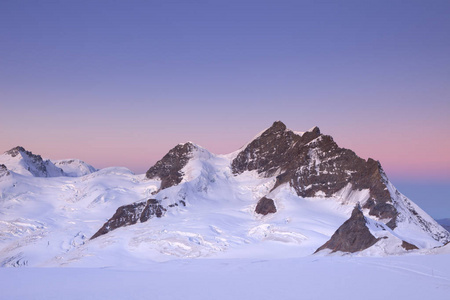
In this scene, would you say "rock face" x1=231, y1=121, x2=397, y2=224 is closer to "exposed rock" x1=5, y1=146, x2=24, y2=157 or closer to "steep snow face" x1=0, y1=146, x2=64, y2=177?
"steep snow face" x1=0, y1=146, x2=64, y2=177

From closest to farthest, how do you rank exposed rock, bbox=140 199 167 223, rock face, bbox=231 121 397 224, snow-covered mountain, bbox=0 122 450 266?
snow-covered mountain, bbox=0 122 450 266, rock face, bbox=231 121 397 224, exposed rock, bbox=140 199 167 223

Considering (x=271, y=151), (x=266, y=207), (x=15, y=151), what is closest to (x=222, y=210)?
(x=266, y=207)

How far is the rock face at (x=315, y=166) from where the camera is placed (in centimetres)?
8566

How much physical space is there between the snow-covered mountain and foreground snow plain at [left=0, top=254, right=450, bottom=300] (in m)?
10.3

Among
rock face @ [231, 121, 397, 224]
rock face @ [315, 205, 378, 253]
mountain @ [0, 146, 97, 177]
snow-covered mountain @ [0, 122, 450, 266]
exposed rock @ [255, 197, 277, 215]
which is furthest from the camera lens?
mountain @ [0, 146, 97, 177]

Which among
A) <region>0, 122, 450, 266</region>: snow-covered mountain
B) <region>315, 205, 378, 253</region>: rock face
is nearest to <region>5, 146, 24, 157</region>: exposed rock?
<region>0, 122, 450, 266</region>: snow-covered mountain

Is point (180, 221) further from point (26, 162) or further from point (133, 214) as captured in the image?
point (26, 162)

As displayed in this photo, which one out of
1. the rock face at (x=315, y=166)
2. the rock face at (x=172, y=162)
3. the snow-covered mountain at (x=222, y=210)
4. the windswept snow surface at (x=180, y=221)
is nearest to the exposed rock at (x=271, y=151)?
the rock face at (x=315, y=166)

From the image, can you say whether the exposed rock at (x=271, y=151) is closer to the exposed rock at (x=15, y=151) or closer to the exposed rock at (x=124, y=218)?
the exposed rock at (x=124, y=218)

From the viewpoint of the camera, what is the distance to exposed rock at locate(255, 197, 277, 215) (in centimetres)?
9156

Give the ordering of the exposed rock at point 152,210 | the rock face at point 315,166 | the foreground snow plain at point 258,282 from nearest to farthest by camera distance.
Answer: the foreground snow plain at point 258,282, the rock face at point 315,166, the exposed rock at point 152,210

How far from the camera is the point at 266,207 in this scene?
93.6 m

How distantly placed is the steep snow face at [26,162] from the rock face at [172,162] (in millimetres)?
55112

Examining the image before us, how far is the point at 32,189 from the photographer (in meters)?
128
